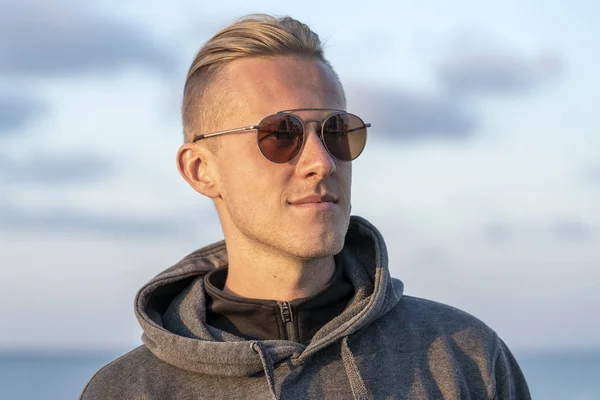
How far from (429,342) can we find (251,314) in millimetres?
825

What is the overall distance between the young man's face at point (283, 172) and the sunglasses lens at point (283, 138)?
0.11 ft

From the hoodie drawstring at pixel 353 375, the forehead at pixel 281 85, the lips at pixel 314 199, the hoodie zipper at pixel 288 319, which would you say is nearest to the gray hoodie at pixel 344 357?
the hoodie drawstring at pixel 353 375

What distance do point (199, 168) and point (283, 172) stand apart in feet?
2.14

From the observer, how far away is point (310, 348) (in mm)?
3895

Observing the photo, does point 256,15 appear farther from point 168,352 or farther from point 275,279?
point 168,352

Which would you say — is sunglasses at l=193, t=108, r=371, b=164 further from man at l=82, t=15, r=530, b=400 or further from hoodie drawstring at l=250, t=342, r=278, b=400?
hoodie drawstring at l=250, t=342, r=278, b=400

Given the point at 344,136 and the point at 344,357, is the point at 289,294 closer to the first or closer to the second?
the point at 344,357

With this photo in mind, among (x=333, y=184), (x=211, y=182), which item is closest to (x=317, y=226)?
(x=333, y=184)

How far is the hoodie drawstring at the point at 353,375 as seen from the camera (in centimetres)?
382

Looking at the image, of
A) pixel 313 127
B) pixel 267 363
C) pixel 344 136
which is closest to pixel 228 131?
pixel 313 127

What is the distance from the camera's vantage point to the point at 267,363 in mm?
3848

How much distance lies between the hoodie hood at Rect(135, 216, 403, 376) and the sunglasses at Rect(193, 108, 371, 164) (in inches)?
21.9

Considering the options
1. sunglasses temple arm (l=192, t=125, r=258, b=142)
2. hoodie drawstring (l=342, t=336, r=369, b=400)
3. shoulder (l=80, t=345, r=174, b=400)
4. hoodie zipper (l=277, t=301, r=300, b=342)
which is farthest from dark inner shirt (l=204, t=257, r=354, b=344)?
sunglasses temple arm (l=192, t=125, r=258, b=142)

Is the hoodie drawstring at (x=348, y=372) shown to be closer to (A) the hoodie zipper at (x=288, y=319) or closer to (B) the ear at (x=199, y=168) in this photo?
(A) the hoodie zipper at (x=288, y=319)
